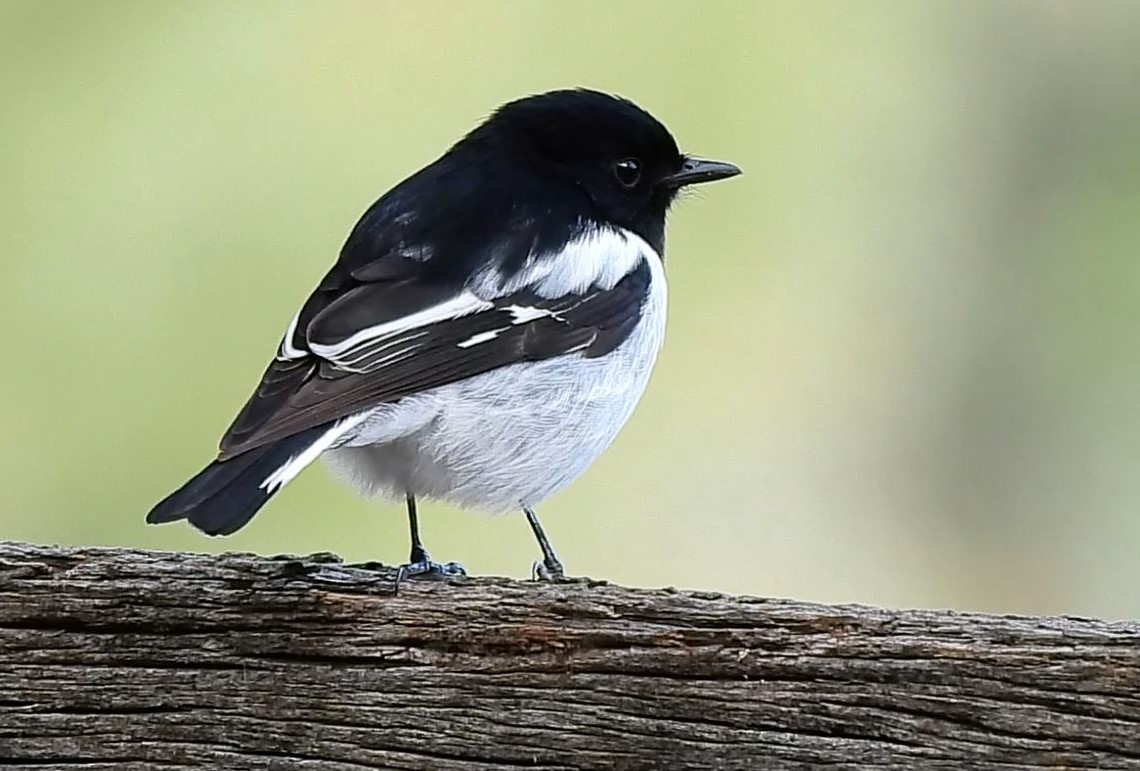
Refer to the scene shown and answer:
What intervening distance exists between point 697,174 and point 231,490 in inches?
63.3

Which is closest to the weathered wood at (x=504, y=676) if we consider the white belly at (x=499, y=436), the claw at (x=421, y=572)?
the claw at (x=421, y=572)

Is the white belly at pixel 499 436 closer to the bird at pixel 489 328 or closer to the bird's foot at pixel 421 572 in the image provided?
the bird at pixel 489 328

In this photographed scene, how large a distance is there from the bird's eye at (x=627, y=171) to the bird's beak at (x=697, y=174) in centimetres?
6

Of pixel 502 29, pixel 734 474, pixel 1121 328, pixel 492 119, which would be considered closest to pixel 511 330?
pixel 492 119

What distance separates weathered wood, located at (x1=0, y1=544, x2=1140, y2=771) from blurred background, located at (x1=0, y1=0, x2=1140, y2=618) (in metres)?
1.56

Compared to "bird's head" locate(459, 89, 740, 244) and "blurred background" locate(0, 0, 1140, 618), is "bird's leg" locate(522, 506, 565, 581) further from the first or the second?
"bird's head" locate(459, 89, 740, 244)

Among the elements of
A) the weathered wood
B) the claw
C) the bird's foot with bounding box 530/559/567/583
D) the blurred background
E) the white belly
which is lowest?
the weathered wood

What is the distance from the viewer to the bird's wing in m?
2.33

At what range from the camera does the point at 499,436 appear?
265 centimetres

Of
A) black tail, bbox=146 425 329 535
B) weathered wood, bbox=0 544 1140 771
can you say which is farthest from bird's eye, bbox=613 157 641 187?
weathered wood, bbox=0 544 1140 771

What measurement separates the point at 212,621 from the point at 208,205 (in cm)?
202

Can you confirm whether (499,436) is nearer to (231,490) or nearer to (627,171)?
(231,490)

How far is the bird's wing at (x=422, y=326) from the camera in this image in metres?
2.33

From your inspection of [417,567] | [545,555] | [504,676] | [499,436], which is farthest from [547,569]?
[504,676]
